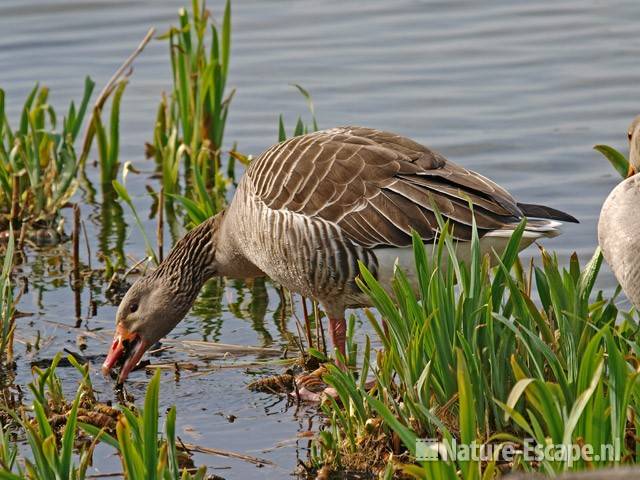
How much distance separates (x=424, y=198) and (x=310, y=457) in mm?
1503

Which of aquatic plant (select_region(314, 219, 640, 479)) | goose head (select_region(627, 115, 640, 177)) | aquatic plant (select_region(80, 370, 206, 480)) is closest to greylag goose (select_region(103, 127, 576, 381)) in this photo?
goose head (select_region(627, 115, 640, 177))

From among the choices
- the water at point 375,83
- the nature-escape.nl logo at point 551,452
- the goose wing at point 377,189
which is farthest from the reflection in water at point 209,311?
the nature-escape.nl logo at point 551,452

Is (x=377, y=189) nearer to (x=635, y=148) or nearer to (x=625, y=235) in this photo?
(x=635, y=148)

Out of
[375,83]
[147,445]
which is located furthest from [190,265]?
[375,83]

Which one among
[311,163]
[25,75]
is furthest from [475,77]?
[311,163]

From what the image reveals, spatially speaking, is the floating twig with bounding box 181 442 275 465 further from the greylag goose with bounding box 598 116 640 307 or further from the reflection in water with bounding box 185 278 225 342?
the reflection in water with bounding box 185 278 225 342

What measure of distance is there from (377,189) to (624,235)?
159 centimetres

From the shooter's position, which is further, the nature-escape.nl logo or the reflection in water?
the reflection in water

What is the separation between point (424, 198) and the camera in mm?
5820

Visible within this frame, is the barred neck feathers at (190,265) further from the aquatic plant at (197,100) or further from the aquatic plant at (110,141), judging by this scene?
the aquatic plant at (110,141)

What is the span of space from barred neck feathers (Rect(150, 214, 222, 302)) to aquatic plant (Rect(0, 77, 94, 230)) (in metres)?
1.53

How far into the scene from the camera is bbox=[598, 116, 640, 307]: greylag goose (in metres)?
4.64

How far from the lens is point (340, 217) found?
5961 millimetres

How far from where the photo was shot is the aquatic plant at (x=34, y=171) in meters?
7.86
